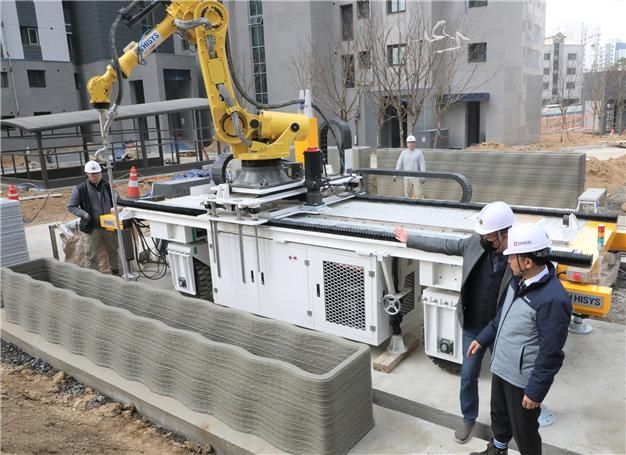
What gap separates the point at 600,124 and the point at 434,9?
15.8 meters

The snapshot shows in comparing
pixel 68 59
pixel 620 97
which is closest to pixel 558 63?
pixel 620 97

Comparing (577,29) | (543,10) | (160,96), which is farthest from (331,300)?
(577,29)

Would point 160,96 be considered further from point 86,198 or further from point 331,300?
point 331,300

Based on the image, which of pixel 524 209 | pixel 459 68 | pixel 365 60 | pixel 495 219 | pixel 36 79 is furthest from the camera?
pixel 36 79

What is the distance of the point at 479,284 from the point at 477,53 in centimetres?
2624

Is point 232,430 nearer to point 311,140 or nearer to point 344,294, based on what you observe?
point 344,294

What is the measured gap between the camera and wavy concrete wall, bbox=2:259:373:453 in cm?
361

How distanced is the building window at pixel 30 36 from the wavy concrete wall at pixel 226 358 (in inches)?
1472

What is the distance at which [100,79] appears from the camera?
19.6 ft

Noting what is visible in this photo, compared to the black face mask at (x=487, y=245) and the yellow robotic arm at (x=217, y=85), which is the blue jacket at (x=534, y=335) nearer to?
the black face mask at (x=487, y=245)

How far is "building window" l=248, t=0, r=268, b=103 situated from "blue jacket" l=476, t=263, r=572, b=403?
3072 cm

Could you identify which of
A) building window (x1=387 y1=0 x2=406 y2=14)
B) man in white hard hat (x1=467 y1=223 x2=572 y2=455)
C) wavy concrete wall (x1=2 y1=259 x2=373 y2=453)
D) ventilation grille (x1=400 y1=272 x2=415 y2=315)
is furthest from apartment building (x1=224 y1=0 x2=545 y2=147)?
man in white hard hat (x1=467 y1=223 x2=572 y2=455)

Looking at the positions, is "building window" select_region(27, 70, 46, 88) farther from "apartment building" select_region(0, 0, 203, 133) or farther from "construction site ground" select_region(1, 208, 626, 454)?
"construction site ground" select_region(1, 208, 626, 454)

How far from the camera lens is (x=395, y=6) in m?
26.9
